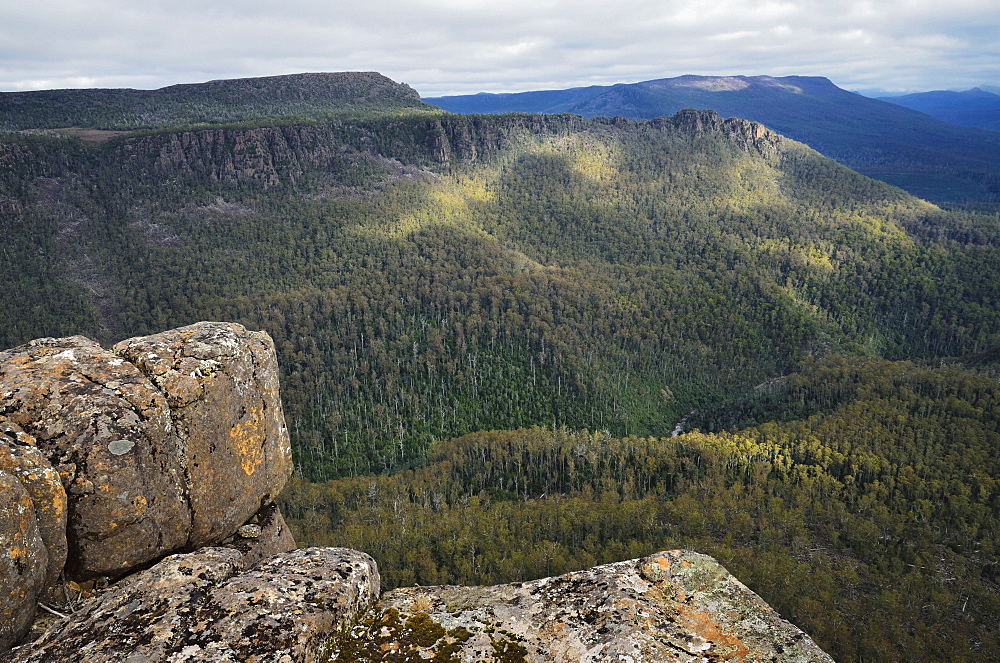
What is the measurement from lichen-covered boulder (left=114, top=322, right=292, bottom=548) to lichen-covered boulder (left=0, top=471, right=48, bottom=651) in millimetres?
4068

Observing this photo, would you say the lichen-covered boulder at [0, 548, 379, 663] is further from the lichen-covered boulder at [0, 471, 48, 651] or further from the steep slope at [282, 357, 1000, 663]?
the steep slope at [282, 357, 1000, 663]

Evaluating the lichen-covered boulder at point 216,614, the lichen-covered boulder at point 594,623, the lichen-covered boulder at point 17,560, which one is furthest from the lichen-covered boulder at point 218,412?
the lichen-covered boulder at point 594,623

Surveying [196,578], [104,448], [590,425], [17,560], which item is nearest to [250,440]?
[104,448]

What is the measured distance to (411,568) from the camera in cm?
6806

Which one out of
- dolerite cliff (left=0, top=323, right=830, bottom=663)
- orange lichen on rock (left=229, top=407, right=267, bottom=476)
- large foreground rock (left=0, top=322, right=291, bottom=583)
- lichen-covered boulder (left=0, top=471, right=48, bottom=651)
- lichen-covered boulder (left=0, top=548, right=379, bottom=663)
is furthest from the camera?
orange lichen on rock (left=229, top=407, right=267, bottom=476)

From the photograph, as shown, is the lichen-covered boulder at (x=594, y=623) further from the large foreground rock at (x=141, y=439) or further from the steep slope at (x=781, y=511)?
the steep slope at (x=781, y=511)

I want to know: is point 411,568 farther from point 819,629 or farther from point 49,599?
point 49,599

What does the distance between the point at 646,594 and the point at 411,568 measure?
61.7m

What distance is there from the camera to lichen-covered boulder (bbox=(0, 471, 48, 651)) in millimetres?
11195

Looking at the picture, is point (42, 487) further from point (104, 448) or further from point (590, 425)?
point (590, 425)

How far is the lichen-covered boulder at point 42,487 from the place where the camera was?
12.0 m

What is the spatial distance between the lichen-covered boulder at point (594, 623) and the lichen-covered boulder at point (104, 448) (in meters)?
6.94

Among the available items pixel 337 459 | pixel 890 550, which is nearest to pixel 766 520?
pixel 890 550

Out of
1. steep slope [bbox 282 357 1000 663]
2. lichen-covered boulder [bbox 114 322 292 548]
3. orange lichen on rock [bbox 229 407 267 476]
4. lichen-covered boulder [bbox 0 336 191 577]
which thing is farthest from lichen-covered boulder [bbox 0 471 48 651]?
steep slope [bbox 282 357 1000 663]
